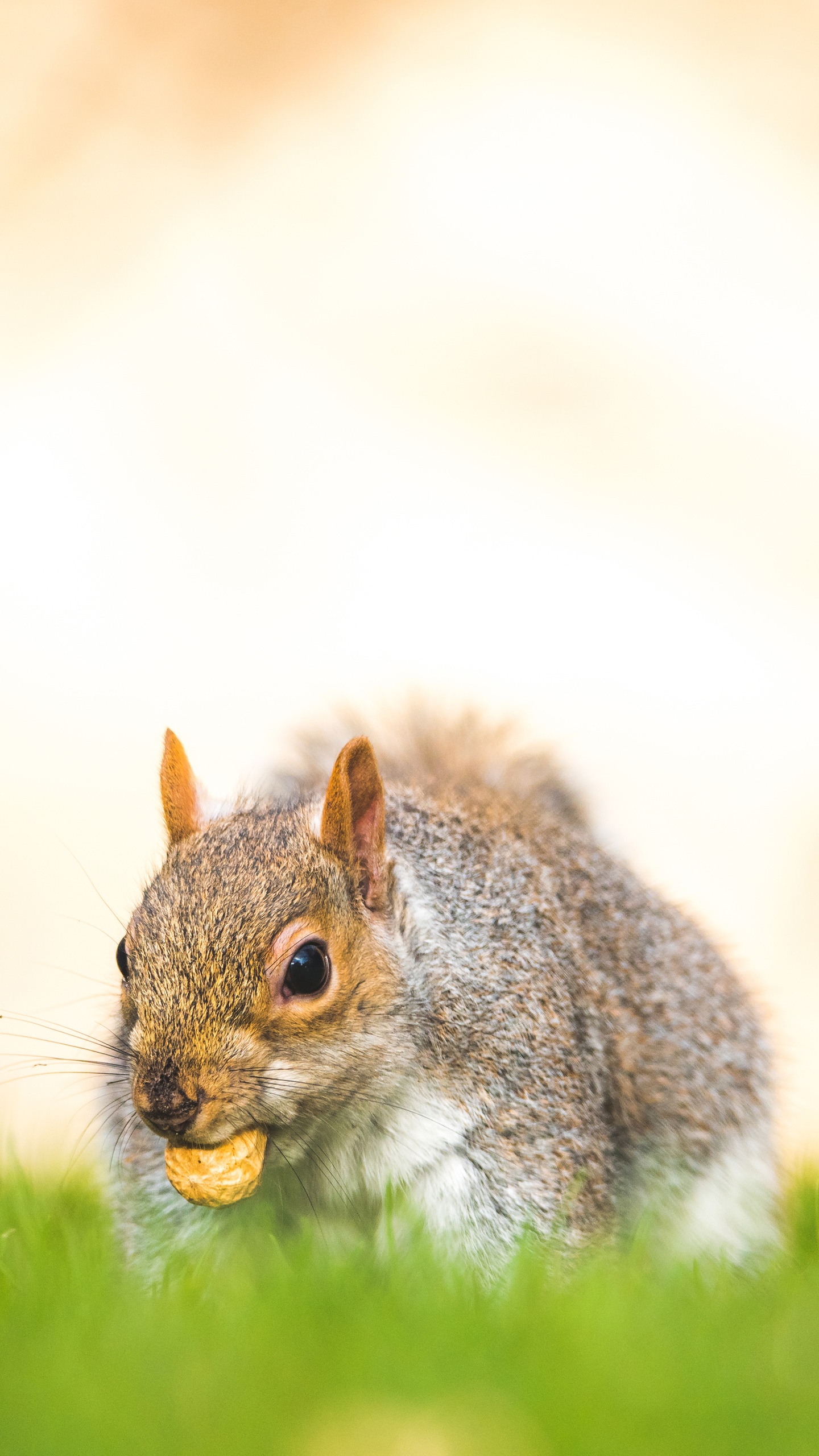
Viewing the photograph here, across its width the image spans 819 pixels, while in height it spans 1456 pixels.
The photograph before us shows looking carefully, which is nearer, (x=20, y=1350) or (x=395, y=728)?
(x=20, y=1350)

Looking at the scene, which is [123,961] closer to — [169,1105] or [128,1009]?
[128,1009]

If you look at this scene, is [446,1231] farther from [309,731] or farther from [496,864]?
[309,731]

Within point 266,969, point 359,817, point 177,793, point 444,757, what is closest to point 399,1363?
point 266,969

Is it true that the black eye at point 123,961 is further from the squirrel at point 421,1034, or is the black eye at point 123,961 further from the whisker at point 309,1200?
the whisker at point 309,1200

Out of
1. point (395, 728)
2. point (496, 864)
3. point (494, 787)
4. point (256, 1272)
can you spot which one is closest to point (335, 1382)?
point (256, 1272)

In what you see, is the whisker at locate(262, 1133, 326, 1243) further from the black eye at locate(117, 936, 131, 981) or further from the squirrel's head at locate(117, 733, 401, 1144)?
the black eye at locate(117, 936, 131, 981)

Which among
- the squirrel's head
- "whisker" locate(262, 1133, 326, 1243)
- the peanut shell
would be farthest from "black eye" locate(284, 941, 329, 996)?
"whisker" locate(262, 1133, 326, 1243)

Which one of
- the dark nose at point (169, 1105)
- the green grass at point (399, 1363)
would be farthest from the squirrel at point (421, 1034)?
the green grass at point (399, 1363)
